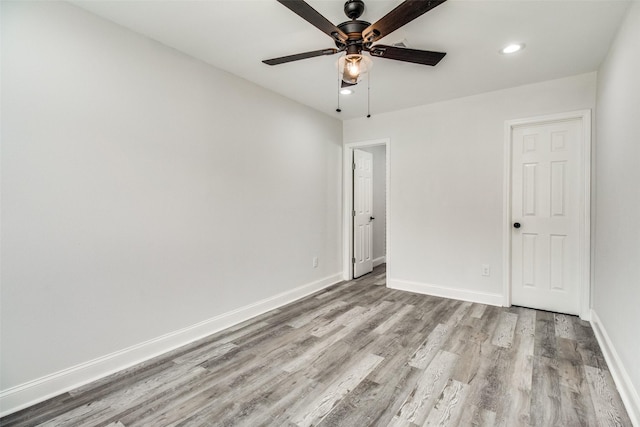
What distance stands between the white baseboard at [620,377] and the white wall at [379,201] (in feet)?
11.0

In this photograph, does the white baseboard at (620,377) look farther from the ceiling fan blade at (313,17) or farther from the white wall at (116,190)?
the white wall at (116,190)

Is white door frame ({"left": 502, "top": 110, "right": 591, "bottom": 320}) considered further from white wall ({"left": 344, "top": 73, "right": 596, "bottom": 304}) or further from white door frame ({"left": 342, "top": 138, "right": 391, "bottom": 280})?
white door frame ({"left": 342, "top": 138, "right": 391, "bottom": 280})

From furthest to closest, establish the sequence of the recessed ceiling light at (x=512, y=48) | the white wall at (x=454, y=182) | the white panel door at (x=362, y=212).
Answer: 1. the white panel door at (x=362, y=212)
2. the white wall at (x=454, y=182)
3. the recessed ceiling light at (x=512, y=48)

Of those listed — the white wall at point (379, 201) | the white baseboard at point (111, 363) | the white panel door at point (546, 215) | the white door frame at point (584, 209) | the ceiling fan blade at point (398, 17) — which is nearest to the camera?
the ceiling fan blade at point (398, 17)

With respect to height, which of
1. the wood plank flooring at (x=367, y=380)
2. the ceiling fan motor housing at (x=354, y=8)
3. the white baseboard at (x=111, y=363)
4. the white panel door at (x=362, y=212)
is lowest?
the wood plank flooring at (x=367, y=380)

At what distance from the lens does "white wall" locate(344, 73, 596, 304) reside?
329 centimetres

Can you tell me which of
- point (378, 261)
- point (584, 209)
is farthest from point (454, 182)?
point (378, 261)

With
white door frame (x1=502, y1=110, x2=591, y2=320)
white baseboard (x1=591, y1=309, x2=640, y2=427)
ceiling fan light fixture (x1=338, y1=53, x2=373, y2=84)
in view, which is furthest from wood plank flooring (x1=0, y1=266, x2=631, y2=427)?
ceiling fan light fixture (x1=338, y1=53, x2=373, y2=84)

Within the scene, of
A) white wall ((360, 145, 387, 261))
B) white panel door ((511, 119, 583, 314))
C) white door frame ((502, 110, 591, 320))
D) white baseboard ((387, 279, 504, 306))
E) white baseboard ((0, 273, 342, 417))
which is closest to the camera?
white baseboard ((0, 273, 342, 417))

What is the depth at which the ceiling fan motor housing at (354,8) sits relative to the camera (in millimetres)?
1795

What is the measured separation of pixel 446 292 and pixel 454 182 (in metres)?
1.39

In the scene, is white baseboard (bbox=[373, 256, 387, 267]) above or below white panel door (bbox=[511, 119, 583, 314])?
below

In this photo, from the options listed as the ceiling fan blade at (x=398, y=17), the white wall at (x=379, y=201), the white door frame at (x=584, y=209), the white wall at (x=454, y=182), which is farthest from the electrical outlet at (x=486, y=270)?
the ceiling fan blade at (x=398, y=17)

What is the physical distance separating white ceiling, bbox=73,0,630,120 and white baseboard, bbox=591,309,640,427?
2321 mm
